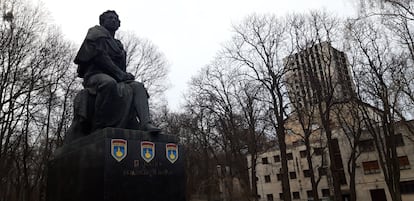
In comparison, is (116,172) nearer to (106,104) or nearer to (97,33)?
(106,104)

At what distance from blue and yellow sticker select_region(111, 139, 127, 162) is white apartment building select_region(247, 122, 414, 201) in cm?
2533

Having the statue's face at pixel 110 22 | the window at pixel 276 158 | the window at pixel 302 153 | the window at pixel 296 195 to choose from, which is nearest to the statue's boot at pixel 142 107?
the statue's face at pixel 110 22

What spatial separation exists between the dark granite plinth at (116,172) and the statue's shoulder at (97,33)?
1.97m

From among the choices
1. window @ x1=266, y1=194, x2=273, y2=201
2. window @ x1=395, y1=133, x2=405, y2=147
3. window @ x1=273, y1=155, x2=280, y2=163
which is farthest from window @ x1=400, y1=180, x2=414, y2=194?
window @ x1=266, y1=194, x2=273, y2=201

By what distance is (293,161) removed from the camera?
47.8 m

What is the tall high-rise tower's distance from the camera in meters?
22.3

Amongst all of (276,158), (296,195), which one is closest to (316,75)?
(296,195)

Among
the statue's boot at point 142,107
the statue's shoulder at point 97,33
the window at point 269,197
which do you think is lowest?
the window at point 269,197

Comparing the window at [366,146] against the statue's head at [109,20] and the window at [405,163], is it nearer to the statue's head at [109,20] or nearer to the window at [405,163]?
the window at [405,163]

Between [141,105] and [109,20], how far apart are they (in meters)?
2.03

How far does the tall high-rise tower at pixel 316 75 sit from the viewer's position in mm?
22333

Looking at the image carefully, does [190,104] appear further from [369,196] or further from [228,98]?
[369,196]

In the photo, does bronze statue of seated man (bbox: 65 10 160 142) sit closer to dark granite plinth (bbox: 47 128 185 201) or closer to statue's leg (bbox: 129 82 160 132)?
statue's leg (bbox: 129 82 160 132)

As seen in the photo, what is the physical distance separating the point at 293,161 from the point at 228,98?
2553 cm
